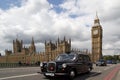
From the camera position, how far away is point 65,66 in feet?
43.2

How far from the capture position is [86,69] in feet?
56.6

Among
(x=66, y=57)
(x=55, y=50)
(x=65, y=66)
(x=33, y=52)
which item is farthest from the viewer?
(x=33, y=52)

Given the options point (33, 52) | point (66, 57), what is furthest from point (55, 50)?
point (66, 57)

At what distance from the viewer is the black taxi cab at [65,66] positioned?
13.2 metres

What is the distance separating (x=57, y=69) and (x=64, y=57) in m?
2.07

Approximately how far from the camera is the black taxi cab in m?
13.2

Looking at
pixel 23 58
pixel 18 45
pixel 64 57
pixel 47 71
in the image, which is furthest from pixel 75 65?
pixel 18 45

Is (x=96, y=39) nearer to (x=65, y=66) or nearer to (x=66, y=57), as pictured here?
(x=66, y=57)

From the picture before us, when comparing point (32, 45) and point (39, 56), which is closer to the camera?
point (39, 56)

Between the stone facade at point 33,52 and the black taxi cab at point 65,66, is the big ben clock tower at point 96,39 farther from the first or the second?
the black taxi cab at point 65,66

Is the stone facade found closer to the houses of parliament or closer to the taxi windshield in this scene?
the houses of parliament

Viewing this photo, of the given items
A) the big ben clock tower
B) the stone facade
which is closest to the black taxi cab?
the stone facade

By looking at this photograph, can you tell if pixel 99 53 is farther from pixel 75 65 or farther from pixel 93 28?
pixel 75 65

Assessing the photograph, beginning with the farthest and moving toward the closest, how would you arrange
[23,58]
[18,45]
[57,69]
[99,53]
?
[18,45] < [23,58] < [99,53] < [57,69]
